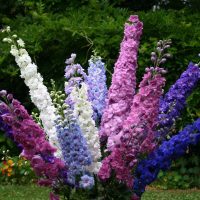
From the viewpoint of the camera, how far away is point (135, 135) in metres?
2.79

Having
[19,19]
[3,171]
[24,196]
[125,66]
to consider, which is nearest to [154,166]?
[125,66]

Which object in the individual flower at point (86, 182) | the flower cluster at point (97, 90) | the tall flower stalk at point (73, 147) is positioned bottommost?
the individual flower at point (86, 182)

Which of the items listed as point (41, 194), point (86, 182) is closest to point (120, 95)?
point (86, 182)

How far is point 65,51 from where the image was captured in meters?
8.48

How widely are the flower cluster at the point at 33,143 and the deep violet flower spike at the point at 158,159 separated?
341 mm

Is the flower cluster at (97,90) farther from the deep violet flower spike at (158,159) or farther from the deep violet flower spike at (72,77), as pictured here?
the deep violet flower spike at (158,159)

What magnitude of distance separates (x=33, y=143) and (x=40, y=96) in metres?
0.28

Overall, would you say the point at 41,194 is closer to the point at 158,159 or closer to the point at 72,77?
the point at 72,77

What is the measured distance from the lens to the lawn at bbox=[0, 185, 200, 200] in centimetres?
683

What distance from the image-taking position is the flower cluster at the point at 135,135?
2787 mm

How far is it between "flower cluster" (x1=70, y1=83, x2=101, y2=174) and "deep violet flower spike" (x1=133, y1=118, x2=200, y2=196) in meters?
0.19

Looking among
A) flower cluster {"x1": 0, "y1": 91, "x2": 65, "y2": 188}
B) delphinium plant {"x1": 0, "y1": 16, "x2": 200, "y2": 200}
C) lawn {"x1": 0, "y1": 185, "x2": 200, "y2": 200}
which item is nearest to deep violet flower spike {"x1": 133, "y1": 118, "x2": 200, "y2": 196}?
delphinium plant {"x1": 0, "y1": 16, "x2": 200, "y2": 200}

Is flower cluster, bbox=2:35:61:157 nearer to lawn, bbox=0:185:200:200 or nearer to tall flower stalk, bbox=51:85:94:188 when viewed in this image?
tall flower stalk, bbox=51:85:94:188

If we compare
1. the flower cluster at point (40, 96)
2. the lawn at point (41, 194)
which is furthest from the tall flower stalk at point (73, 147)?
the lawn at point (41, 194)
